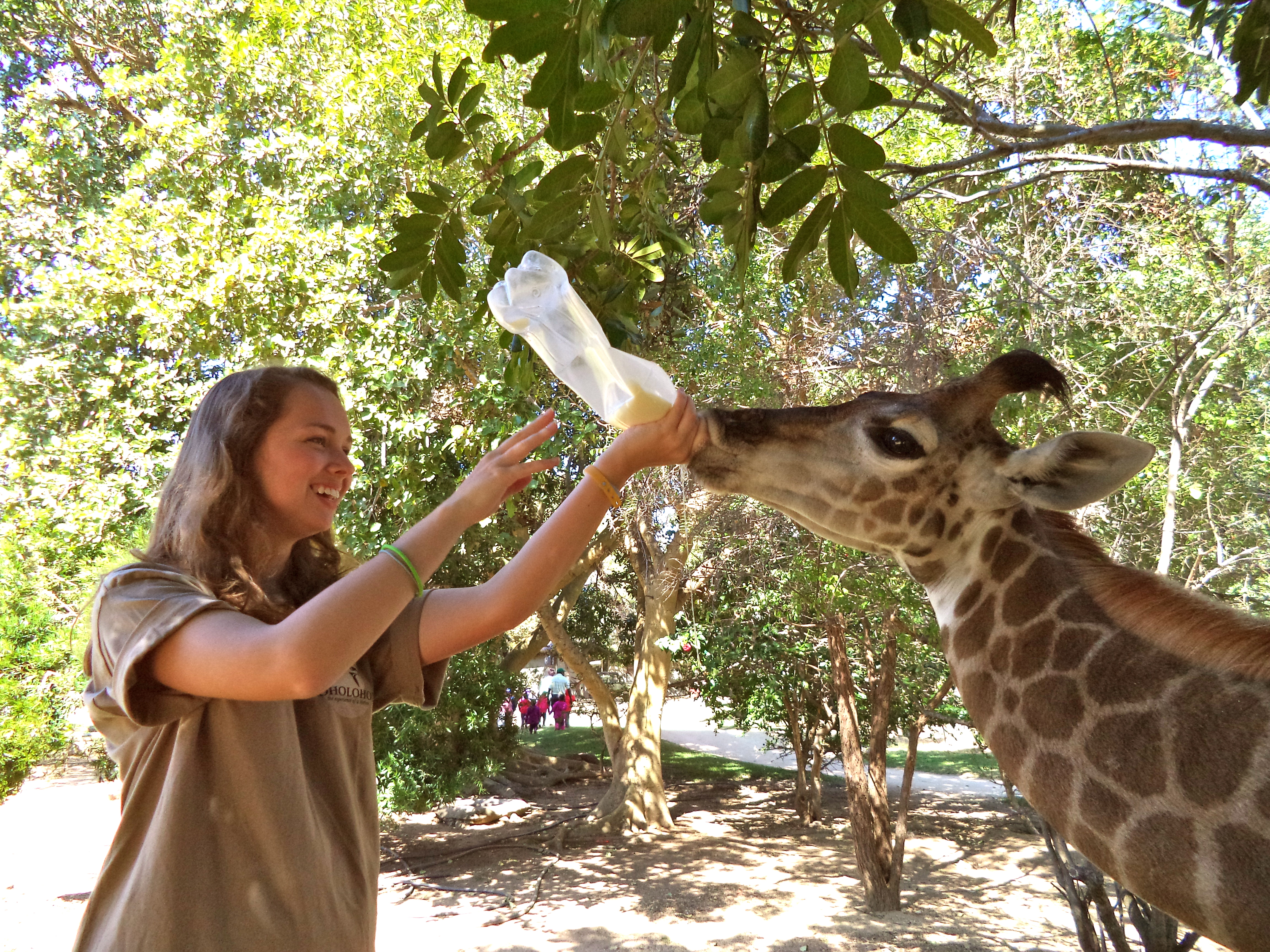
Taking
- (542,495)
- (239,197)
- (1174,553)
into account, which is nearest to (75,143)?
(239,197)

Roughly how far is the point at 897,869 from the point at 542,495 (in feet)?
18.8

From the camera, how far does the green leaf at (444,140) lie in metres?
2.29

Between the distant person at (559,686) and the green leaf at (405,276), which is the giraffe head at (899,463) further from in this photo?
the distant person at (559,686)

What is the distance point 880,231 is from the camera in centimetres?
180

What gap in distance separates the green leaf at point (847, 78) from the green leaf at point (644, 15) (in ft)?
1.03

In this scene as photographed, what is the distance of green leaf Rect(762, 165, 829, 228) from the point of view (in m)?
1.81

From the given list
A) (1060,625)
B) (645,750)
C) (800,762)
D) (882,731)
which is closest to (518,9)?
(1060,625)

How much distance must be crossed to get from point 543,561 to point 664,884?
9.51 m

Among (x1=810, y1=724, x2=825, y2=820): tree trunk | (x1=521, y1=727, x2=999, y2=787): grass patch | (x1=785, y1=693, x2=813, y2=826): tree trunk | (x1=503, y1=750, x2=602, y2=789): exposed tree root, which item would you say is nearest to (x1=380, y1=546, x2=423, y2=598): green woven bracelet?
(x1=785, y1=693, x2=813, y2=826): tree trunk

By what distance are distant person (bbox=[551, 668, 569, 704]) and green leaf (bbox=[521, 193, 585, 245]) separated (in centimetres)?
1964

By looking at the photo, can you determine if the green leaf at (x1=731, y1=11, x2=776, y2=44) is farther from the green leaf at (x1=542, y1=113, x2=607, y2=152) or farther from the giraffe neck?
the giraffe neck

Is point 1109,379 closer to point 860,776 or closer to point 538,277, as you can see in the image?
point 860,776

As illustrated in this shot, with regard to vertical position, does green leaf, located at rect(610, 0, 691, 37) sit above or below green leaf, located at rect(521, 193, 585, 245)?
below

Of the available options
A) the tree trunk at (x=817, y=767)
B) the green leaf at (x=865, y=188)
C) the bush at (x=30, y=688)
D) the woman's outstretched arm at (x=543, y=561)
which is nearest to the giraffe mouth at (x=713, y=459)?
the woman's outstretched arm at (x=543, y=561)
